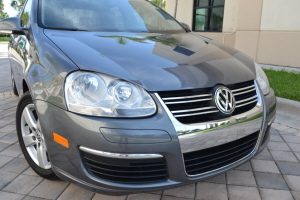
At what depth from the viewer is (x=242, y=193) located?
199 centimetres

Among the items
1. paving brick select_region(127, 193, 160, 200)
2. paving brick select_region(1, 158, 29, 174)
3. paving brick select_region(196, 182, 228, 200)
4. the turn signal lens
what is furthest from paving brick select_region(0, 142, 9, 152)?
paving brick select_region(196, 182, 228, 200)

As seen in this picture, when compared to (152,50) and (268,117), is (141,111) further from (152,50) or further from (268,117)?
(268,117)

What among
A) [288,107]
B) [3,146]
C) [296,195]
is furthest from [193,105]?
[288,107]

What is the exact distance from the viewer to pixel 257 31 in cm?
694

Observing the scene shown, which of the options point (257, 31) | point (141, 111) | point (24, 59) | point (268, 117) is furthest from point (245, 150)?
point (257, 31)

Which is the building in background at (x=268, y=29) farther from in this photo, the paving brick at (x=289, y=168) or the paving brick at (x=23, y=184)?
the paving brick at (x=23, y=184)

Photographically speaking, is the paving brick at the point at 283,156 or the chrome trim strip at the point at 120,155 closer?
the chrome trim strip at the point at 120,155

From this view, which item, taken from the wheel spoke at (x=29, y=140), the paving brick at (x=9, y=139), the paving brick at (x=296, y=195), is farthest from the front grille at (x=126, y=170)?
the paving brick at (x=9, y=139)

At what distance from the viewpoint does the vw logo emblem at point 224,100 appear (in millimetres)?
1661

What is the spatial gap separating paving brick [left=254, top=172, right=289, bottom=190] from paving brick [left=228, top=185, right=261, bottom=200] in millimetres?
118

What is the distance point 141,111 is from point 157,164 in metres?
0.32

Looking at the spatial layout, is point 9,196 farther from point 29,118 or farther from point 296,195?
point 296,195

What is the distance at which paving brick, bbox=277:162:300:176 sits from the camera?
2.30m

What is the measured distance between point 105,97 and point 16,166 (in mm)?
1331
